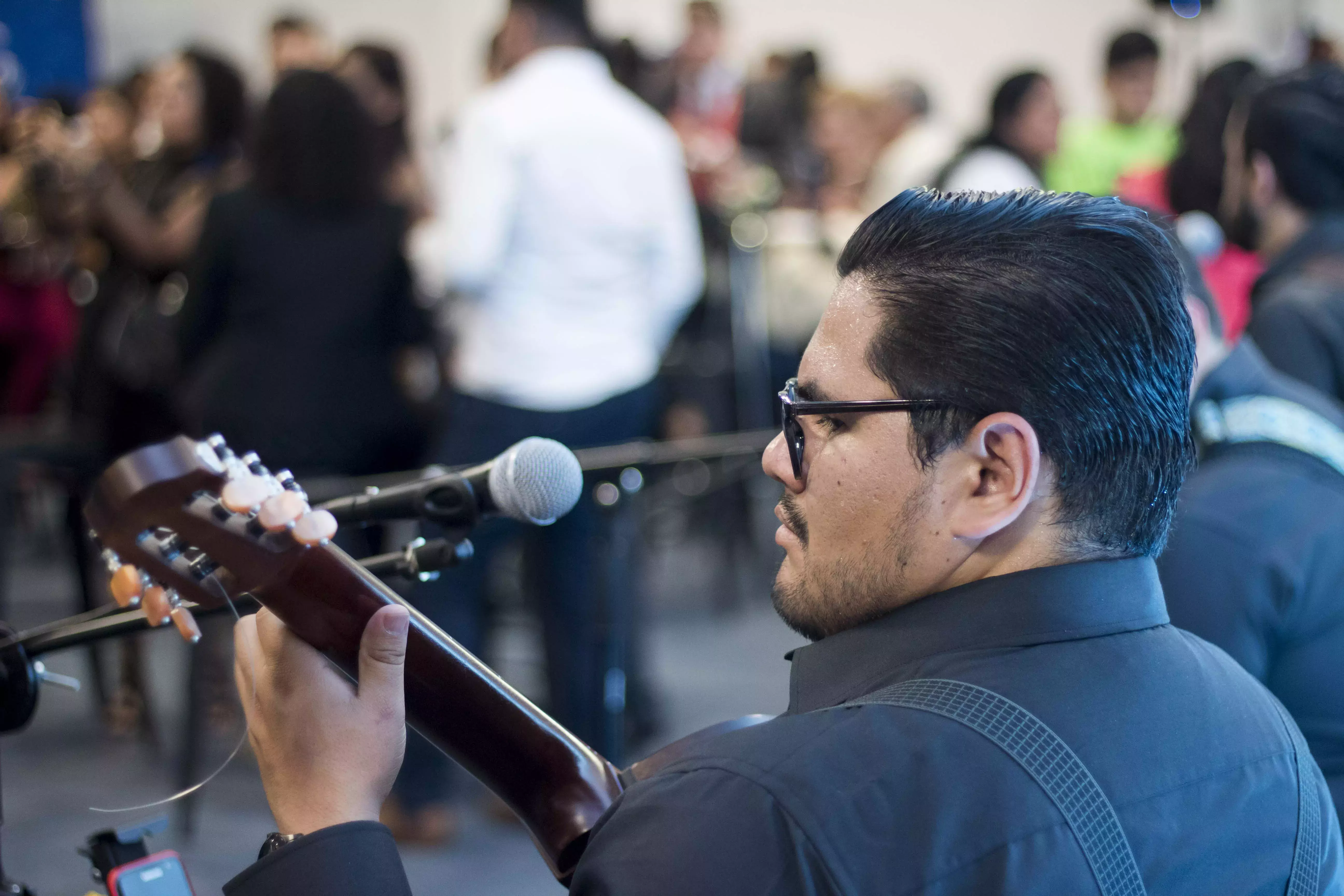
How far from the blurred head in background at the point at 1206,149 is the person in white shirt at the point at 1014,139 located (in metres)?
0.49

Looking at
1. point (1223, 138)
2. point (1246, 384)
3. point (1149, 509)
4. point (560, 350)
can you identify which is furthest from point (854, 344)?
point (1223, 138)

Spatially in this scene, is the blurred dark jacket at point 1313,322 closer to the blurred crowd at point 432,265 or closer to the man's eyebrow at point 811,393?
the blurred crowd at point 432,265

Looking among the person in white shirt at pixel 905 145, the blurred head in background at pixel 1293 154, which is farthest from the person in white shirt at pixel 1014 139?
the blurred head in background at pixel 1293 154

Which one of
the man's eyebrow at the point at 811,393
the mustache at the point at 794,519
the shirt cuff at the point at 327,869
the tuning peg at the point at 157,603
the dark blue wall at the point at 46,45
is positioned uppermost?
the dark blue wall at the point at 46,45

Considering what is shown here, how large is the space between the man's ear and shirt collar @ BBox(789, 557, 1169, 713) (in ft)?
0.13

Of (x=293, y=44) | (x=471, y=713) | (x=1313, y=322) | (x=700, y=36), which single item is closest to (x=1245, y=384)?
(x=1313, y=322)

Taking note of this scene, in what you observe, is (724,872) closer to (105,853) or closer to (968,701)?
(968,701)

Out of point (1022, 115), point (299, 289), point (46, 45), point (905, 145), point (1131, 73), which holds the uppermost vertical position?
point (46, 45)

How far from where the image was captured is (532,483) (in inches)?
41.7

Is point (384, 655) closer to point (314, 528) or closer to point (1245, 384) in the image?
point (314, 528)

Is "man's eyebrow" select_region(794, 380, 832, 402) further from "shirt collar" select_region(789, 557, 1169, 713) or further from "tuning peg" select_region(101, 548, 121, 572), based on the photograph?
"tuning peg" select_region(101, 548, 121, 572)

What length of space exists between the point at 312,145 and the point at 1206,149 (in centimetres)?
208

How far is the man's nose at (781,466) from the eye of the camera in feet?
3.21

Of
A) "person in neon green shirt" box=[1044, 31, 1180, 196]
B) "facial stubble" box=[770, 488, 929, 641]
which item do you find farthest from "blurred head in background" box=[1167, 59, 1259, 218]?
"facial stubble" box=[770, 488, 929, 641]
